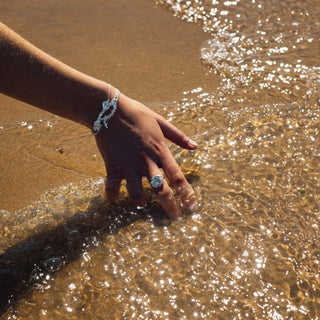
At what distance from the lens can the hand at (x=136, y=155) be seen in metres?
2.21

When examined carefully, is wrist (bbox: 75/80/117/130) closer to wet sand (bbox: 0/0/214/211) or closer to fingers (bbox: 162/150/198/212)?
fingers (bbox: 162/150/198/212)

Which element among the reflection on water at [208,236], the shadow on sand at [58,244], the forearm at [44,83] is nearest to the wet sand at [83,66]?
the reflection on water at [208,236]

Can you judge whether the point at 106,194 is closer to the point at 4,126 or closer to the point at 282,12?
the point at 4,126

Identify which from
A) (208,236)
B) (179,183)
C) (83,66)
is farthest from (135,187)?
(83,66)

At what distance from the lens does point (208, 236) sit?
2258mm

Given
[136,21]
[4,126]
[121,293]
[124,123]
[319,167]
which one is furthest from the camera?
[136,21]

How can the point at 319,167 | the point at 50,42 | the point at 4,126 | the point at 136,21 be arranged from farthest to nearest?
1. the point at 136,21
2. the point at 50,42
3. the point at 4,126
4. the point at 319,167

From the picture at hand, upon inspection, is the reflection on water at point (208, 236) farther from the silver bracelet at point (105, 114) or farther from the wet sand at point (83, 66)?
the silver bracelet at point (105, 114)

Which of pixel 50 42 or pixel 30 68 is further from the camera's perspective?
pixel 50 42

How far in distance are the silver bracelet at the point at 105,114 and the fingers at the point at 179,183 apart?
1.22 feet

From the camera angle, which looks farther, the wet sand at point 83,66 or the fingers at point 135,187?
the wet sand at point 83,66

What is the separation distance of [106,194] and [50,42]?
7.60 feet

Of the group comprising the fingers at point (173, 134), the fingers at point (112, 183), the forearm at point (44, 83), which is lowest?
the fingers at point (112, 183)

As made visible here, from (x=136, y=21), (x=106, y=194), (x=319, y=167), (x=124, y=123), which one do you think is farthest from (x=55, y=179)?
(x=136, y=21)
